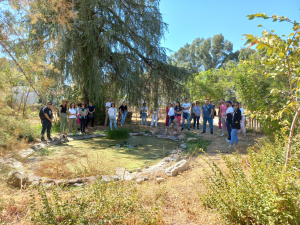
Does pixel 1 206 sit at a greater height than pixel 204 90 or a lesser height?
lesser

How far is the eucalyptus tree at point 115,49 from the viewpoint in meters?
10.4

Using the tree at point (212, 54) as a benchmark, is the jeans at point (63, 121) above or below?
below

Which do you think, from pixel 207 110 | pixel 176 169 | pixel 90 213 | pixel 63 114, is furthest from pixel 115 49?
pixel 90 213

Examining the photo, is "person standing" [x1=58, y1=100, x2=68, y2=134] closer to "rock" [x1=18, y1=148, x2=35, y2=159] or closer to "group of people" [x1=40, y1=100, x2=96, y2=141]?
"group of people" [x1=40, y1=100, x2=96, y2=141]

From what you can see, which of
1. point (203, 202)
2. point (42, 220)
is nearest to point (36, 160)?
point (42, 220)

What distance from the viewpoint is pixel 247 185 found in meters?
2.55

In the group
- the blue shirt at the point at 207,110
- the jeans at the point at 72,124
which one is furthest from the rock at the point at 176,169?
the jeans at the point at 72,124

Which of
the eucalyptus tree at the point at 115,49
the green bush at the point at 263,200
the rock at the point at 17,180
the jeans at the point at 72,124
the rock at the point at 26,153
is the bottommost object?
the rock at the point at 17,180

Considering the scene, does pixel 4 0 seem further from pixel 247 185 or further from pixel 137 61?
A: pixel 137 61

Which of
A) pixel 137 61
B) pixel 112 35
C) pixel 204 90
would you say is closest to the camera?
pixel 112 35

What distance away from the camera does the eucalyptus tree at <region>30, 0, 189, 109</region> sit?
10352mm

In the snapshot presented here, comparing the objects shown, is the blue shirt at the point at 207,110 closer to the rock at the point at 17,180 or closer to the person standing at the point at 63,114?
the person standing at the point at 63,114

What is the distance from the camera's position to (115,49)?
1130cm

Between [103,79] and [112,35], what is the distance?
2.38 m
